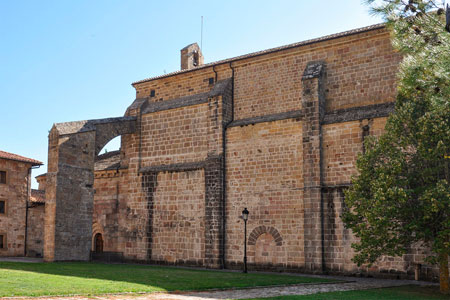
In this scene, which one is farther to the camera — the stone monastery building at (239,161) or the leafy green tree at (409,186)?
the stone monastery building at (239,161)

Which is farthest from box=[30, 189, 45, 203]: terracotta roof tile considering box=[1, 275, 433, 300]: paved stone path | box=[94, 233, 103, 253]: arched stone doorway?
box=[1, 275, 433, 300]: paved stone path

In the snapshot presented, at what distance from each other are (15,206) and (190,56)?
13693 mm

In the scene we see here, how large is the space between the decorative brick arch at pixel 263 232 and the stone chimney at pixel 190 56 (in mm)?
12029

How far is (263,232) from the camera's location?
22281 mm

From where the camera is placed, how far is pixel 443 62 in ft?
27.8

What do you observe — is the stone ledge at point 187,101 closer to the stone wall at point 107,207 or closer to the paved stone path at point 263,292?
the stone wall at point 107,207

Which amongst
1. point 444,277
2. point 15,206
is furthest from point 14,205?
point 444,277

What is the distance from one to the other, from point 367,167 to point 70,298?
30.7ft

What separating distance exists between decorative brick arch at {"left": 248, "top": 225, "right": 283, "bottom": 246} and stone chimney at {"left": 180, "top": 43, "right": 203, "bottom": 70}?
39.5 feet

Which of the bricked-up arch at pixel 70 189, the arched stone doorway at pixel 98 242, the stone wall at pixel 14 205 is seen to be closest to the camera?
the bricked-up arch at pixel 70 189

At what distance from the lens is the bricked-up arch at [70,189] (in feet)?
75.4

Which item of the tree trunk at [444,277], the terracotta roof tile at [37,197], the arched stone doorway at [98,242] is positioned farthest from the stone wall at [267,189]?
the terracotta roof tile at [37,197]

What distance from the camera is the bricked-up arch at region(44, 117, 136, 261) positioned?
75.4 feet

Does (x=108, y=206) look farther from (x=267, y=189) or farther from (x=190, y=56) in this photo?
(x=267, y=189)
